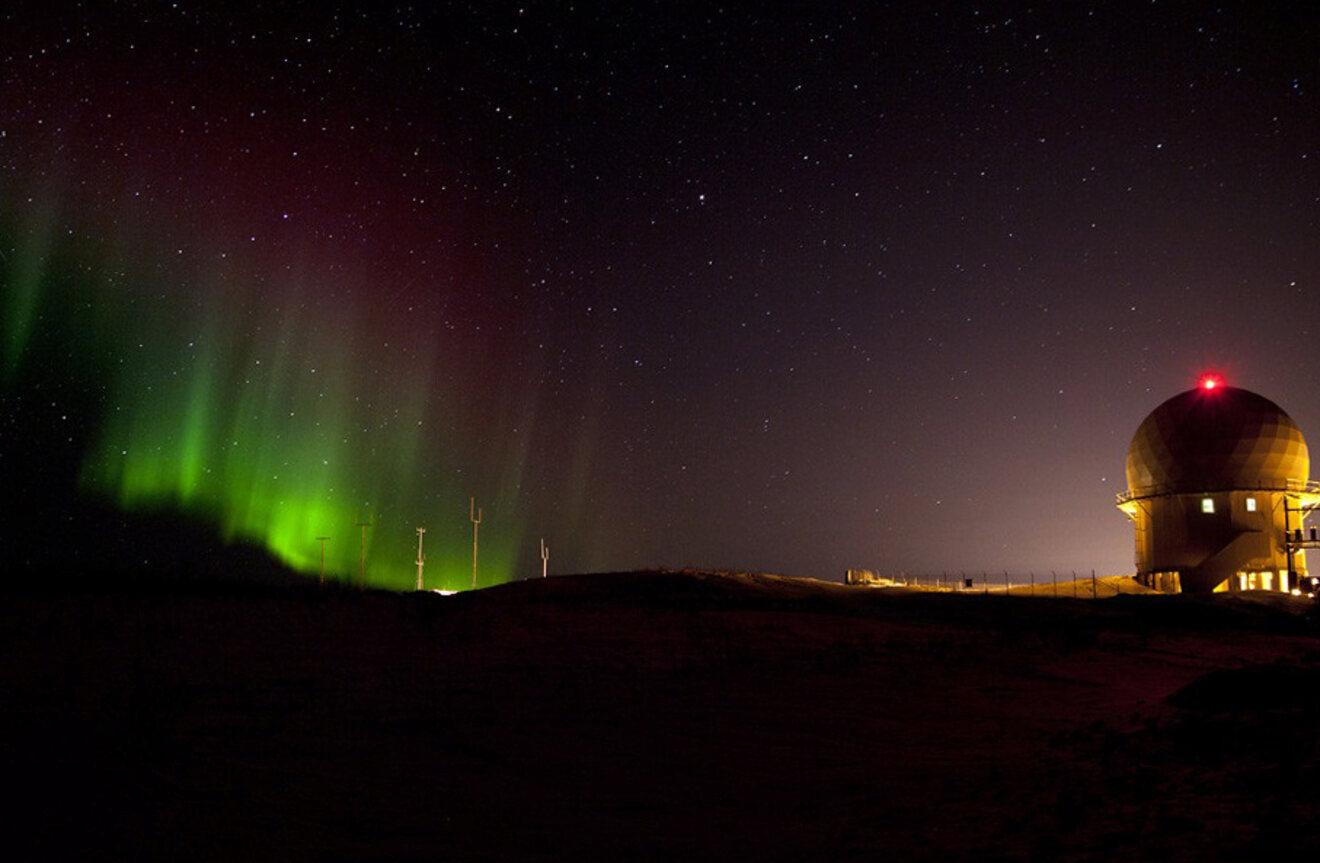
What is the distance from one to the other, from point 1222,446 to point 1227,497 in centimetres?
255

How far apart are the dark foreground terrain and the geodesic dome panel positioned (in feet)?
99.2

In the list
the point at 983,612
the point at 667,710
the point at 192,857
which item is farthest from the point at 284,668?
the point at 983,612

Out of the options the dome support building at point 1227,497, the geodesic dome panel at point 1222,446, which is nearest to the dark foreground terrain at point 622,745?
the dome support building at point 1227,497

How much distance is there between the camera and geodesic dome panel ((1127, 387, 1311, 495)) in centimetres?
4450

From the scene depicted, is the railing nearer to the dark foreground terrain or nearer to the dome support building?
the dome support building

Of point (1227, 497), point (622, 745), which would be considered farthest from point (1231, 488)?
point (622, 745)

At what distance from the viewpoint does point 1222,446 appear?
147 feet

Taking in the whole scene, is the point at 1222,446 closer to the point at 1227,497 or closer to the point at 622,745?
the point at 1227,497

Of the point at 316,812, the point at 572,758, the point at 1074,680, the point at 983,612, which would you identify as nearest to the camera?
the point at 316,812

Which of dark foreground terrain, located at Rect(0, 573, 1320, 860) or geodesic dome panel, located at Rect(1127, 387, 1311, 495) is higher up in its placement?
geodesic dome panel, located at Rect(1127, 387, 1311, 495)

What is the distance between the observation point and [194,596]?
2314cm

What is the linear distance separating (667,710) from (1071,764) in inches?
186

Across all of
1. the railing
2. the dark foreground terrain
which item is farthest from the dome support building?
the dark foreground terrain

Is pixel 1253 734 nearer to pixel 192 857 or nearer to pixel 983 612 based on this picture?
pixel 192 857
